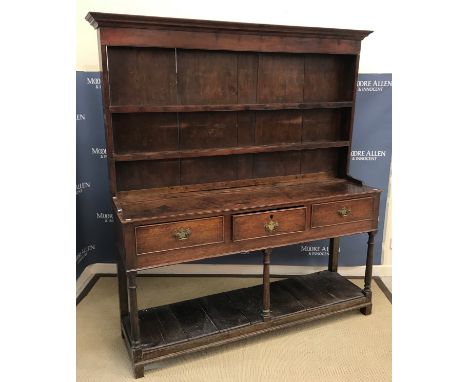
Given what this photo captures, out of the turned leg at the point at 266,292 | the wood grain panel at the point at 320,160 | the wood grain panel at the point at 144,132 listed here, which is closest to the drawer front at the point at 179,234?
the turned leg at the point at 266,292

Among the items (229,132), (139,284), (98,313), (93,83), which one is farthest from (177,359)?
(93,83)

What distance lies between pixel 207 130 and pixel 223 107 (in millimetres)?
199

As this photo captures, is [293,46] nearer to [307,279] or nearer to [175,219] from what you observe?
[175,219]

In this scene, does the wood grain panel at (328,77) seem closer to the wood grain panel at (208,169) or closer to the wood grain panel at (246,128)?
the wood grain panel at (246,128)

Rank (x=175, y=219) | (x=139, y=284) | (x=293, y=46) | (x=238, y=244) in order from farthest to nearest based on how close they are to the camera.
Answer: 1. (x=139, y=284)
2. (x=293, y=46)
3. (x=238, y=244)
4. (x=175, y=219)

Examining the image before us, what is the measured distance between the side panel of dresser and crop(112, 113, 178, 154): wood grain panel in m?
0.55

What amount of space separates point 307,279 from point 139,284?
126 centimetres

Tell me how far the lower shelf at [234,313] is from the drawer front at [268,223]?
56 cm

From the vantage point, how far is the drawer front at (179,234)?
197 centimetres

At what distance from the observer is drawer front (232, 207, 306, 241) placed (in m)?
2.15

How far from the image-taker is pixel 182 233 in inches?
80.0

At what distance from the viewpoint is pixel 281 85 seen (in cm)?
251

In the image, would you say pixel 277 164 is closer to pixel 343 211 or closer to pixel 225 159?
pixel 225 159

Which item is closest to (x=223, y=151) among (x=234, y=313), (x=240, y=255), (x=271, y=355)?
(x=234, y=313)
